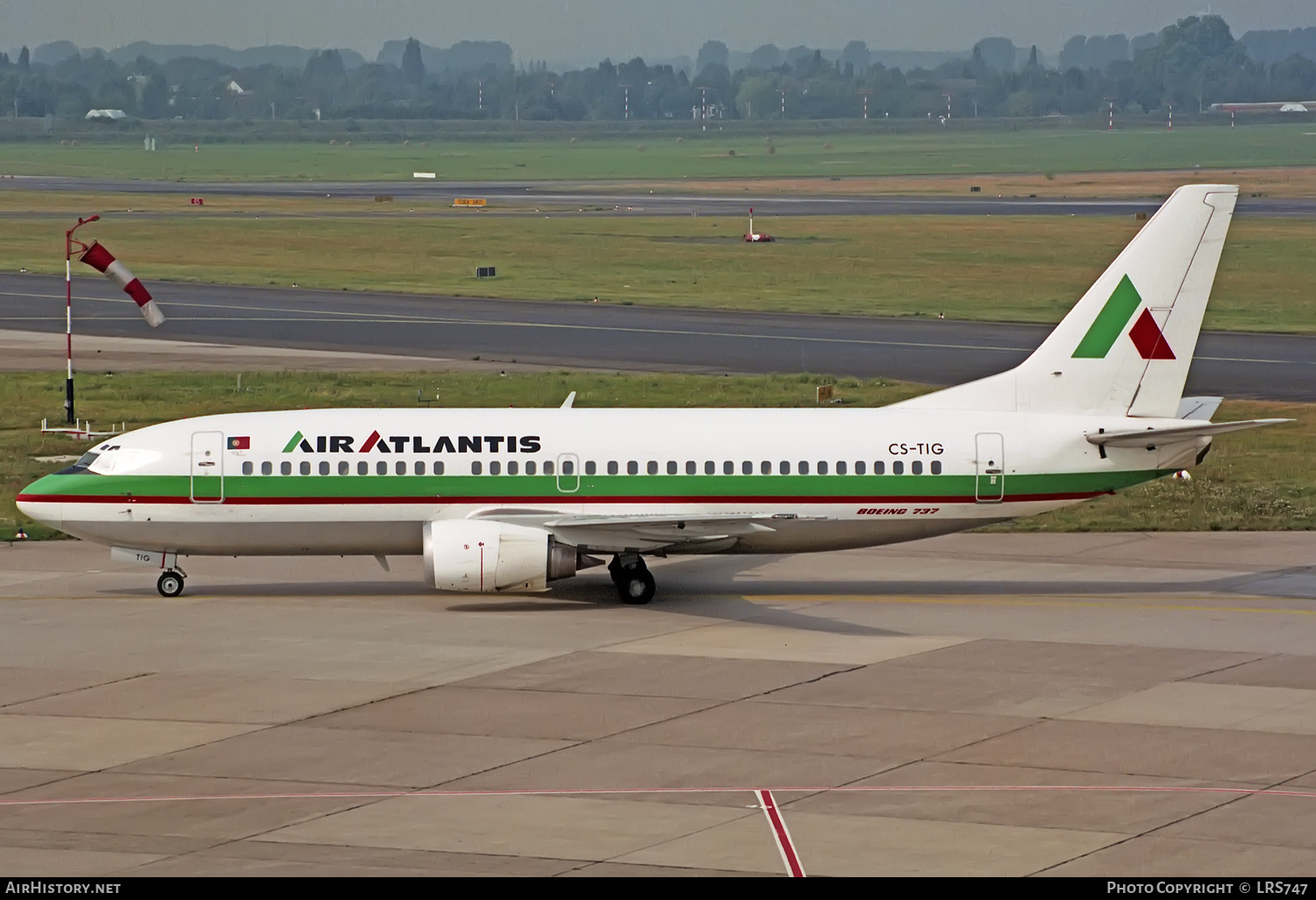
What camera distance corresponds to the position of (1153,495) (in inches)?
2060

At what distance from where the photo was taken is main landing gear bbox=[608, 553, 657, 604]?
39.2 m

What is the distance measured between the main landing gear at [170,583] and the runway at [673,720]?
0.48 m

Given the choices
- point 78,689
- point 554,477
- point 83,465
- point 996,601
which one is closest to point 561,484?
point 554,477

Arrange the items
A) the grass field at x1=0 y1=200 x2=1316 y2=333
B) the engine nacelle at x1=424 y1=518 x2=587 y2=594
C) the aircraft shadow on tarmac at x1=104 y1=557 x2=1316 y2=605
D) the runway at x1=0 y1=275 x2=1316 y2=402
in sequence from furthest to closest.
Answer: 1. the grass field at x1=0 y1=200 x2=1316 y2=333
2. the runway at x1=0 y1=275 x2=1316 y2=402
3. the aircraft shadow on tarmac at x1=104 y1=557 x2=1316 y2=605
4. the engine nacelle at x1=424 y1=518 x2=587 y2=594

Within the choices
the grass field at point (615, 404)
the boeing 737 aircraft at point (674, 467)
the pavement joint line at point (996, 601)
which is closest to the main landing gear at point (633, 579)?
the boeing 737 aircraft at point (674, 467)

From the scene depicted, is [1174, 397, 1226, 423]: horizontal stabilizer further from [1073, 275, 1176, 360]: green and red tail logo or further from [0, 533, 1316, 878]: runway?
[0, 533, 1316, 878]: runway

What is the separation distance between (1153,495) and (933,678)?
21982 millimetres

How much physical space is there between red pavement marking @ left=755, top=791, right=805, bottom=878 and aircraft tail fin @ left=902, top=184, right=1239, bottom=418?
1720cm

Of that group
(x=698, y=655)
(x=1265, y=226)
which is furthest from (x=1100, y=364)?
(x=1265, y=226)

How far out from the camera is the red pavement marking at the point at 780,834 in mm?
22031

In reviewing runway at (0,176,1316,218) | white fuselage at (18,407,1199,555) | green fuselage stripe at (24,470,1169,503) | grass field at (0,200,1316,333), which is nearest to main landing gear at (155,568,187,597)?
white fuselage at (18,407,1199,555)

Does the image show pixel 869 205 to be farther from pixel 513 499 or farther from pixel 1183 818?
pixel 1183 818

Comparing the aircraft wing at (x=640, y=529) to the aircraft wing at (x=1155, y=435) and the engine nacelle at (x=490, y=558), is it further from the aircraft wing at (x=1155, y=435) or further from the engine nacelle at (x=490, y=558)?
the aircraft wing at (x=1155, y=435)

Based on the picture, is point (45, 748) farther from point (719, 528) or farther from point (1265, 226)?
point (1265, 226)
